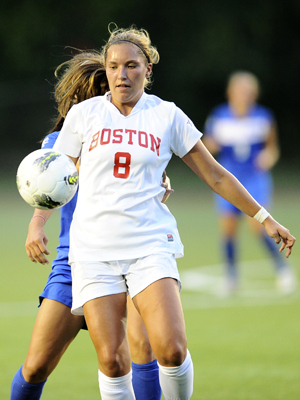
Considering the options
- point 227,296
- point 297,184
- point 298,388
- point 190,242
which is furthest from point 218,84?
point 298,388

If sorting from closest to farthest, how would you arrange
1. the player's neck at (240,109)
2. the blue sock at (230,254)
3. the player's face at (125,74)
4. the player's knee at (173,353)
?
the player's knee at (173,353) < the player's face at (125,74) < the blue sock at (230,254) < the player's neck at (240,109)

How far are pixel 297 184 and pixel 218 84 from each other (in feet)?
23.2

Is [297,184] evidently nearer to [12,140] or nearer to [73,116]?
[12,140]

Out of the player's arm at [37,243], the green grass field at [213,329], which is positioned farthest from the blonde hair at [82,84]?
the green grass field at [213,329]

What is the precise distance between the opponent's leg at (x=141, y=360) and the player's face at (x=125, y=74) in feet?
3.56

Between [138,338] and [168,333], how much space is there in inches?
25.0

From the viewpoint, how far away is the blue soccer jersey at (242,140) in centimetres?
912

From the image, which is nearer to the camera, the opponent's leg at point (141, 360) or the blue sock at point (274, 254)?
the opponent's leg at point (141, 360)

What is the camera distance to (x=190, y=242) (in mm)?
11922

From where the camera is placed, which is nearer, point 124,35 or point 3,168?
point 124,35

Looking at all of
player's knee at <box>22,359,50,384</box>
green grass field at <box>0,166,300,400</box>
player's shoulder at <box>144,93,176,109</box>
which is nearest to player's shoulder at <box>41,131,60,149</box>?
player's shoulder at <box>144,93,176,109</box>

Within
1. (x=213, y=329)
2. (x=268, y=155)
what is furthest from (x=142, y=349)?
(x=268, y=155)

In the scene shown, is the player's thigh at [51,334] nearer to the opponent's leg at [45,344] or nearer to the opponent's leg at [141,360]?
the opponent's leg at [45,344]

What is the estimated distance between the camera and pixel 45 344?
376 cm
